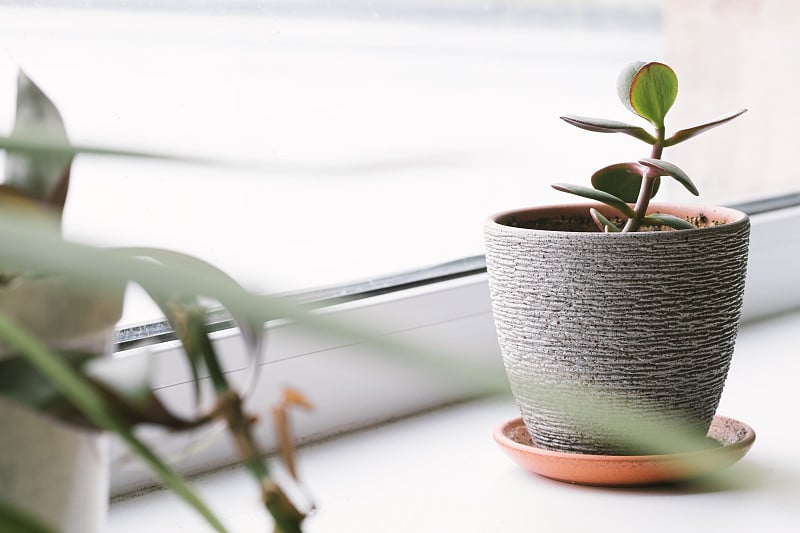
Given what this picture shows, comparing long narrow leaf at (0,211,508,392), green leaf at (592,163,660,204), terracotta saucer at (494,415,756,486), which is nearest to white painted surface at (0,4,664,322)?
green leaf at (592,163,660,204)

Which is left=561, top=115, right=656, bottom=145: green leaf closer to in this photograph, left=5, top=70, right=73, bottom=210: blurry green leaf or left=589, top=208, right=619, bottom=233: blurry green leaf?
left=589, top=208, right=619, bottom=233: blurry green leaf

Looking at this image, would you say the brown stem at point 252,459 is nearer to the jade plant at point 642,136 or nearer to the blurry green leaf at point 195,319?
the blurry green leaf at point 195,319

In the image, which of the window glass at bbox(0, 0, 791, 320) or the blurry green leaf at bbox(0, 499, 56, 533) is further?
the window glass at bbox(0, 0, 791, 320)

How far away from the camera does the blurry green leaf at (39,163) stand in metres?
0.31

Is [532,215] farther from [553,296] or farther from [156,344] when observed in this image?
[156,344]

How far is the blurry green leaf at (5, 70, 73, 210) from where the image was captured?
0.31m

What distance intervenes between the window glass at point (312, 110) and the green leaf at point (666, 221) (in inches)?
4.1

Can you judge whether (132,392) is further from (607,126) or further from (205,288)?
(607,126)

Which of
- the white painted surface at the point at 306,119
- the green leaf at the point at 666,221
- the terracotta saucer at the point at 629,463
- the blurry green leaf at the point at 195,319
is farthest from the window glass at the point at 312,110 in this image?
the blurry green leaf at the point at 195,319

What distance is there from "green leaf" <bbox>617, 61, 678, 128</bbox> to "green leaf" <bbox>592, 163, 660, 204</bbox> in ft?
0.15

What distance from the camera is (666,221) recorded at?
633 mm

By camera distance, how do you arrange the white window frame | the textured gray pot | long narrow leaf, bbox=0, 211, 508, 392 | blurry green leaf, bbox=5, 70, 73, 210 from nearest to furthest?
long narrow leaf, bbox=0, 211, 508, 392
blurry green leaf, bbox=5, 70, 73, 210
the textured gray pot
the white window frame

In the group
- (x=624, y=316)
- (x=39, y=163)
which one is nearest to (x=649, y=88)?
(x=624, y=316)

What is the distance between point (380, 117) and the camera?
947mm
